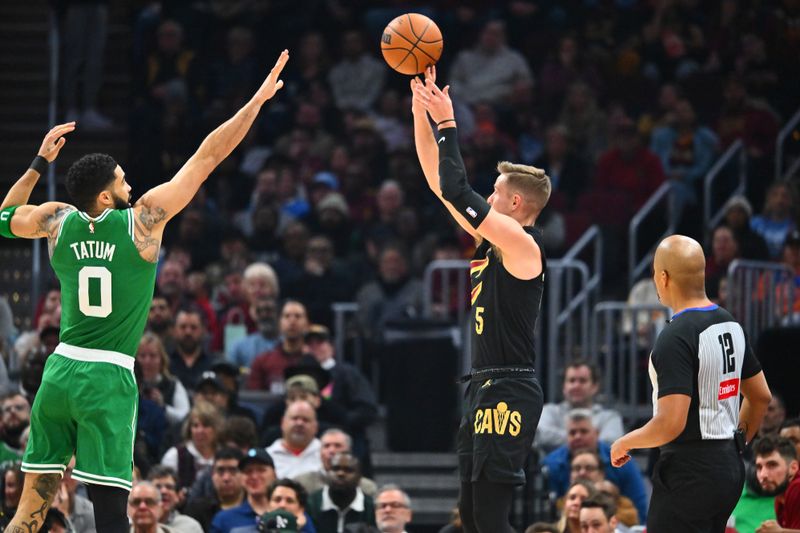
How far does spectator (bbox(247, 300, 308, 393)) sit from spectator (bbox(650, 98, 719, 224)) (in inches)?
220

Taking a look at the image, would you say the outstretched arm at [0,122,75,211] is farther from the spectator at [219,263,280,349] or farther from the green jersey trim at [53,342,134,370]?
the spectator at [219,263,280,349]

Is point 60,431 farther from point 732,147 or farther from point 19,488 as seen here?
point 732,147

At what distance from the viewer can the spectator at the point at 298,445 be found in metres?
12.5

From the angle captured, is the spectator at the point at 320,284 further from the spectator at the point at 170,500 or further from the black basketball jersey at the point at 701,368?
the black basketball jersey at the point at 701,368

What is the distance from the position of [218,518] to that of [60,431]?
368cm

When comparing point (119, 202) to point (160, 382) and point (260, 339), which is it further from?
point (260, 339)

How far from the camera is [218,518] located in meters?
11.4

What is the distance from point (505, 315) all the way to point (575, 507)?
353 centimetres

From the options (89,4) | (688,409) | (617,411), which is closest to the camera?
(688,409)

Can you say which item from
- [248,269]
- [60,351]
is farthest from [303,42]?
[60,351]

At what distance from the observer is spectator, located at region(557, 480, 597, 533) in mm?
10914

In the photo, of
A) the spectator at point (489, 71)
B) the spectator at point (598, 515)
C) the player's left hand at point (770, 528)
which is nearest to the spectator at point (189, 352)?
the spectator at point (598, 515)

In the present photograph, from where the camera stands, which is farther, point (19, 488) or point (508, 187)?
point (19, 488)

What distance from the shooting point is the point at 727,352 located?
761 cm
